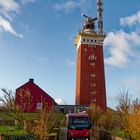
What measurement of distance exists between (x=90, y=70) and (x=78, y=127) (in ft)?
153

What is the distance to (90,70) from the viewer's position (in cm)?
8194

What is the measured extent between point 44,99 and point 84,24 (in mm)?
30685

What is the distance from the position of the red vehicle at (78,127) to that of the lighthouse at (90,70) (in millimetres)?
42273

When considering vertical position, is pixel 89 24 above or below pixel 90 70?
above

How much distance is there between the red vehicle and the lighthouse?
139ft

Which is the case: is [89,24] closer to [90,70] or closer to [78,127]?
[90,70]

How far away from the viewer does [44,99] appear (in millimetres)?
65062

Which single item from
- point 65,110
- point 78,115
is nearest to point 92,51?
point 65,110

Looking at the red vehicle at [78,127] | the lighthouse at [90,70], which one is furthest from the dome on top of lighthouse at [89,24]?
the red vehicle at [78,127]

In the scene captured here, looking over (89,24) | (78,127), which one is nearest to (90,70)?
(89,24)

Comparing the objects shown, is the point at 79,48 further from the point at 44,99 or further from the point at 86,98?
the point at 44,99

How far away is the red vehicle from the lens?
1388 inches

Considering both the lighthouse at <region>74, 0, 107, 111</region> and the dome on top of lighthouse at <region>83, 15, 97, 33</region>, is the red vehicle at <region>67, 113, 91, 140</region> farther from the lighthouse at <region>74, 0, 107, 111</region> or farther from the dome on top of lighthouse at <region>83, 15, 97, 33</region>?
the dome on top of lighthouse at <region>83, 15, 97, 33</region>

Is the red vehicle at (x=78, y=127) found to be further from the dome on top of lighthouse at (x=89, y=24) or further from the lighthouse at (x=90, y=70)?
the dome on top of lighthouse at (x=89, y=24)
